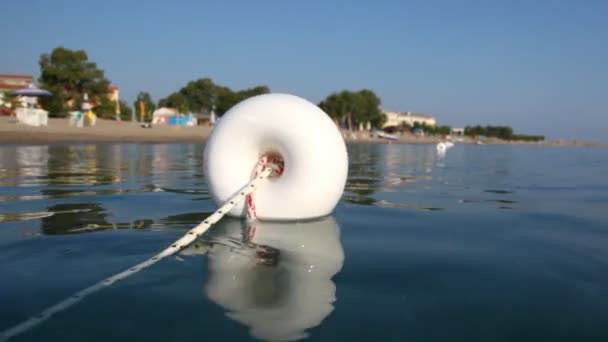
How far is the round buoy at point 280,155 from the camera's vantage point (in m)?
3.93

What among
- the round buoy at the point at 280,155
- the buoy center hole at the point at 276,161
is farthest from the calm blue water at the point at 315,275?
the buoy center hole at the point at 276,161

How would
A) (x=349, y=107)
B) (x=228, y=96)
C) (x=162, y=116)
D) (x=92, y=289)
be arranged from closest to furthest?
(x=92, y=289) → (x=162, y=116) → (x=228, y=96) → (x=349, y=107)

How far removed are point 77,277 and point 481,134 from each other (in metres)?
158

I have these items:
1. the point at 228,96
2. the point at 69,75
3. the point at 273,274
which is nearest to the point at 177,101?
the point at 228,96

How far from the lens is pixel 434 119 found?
17725cm

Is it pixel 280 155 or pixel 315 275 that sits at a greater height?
pixel 280 155

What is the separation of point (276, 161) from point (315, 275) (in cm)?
184

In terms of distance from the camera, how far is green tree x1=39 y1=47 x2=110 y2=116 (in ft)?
162

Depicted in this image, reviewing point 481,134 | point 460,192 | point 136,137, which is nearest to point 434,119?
point 481,134

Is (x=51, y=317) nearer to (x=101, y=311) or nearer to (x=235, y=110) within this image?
(x=101, y=311)

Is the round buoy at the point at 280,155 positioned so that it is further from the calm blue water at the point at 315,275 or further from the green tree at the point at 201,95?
the green tree at the point at 201,95

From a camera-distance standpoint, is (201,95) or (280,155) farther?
(201,95)

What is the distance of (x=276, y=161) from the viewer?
168 inches

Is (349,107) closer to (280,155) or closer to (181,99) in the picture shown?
(181,99)
